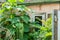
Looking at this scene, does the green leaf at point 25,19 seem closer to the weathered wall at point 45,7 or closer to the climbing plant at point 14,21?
the climbing plant at point 14,21

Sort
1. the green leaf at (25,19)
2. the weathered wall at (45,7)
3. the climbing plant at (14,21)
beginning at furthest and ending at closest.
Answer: the weathered wall at (45,7), the green leaf at (25,19), the climbing plant at (14,21)

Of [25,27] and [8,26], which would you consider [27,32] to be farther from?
[8,26]

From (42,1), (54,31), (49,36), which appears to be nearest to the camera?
(54,31)

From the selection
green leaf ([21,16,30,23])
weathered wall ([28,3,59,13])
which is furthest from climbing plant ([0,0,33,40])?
weathered wall ([28,3,59,13])

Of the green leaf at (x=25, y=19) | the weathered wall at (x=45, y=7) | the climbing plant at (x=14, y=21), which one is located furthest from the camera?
the weathered wall at (x=45, y=7)

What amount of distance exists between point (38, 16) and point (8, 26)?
4.00 feet

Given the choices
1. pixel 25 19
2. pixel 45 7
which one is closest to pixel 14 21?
pixel 25 19

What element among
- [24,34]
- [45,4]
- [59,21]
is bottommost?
[24,34]

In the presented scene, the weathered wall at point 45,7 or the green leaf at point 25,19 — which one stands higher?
the weathered wall at point 45,7

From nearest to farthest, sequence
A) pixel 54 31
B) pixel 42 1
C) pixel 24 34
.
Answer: pixel 54 31 → pixel 24 34 → pixel 42 1

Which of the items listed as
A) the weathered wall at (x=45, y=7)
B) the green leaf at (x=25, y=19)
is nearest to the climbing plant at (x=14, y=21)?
the green leaf at (x=25, y=19)

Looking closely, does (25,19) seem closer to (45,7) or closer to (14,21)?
(14,21)

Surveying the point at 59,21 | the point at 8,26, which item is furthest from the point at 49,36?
the point at 8,26

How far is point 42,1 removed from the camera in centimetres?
664
